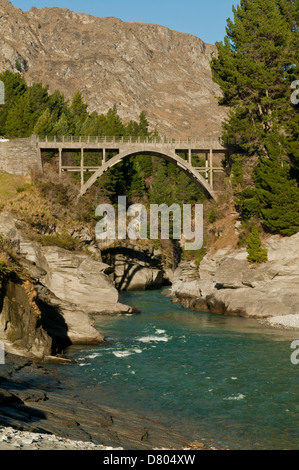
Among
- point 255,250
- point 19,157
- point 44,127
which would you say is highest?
point 44,127

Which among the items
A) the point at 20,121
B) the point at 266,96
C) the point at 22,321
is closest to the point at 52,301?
the point at 22,321

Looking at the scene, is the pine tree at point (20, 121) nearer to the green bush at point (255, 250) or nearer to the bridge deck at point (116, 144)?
the bridge deck at point (116, 144)

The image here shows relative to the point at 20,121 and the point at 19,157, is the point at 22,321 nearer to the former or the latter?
the point at 19,157

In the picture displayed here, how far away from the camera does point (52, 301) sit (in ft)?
88.5

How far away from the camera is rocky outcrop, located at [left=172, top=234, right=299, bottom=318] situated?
35500 millimetres

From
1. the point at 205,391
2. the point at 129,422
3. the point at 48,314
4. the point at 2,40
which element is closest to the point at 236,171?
the point at 48,314

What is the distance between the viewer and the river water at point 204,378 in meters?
15.3

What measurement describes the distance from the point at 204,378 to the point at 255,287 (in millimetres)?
19174

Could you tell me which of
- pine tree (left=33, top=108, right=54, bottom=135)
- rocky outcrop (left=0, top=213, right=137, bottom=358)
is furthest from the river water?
pine tree (left=33, top=108, right=54, bottom=135)

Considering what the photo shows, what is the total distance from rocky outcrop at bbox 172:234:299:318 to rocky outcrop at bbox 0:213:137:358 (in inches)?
253

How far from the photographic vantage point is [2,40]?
643ft

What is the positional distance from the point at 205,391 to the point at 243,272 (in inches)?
892

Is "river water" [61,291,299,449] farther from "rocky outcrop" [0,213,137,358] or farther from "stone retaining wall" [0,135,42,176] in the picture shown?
"stone retaining wall" [0,135,42,176]
